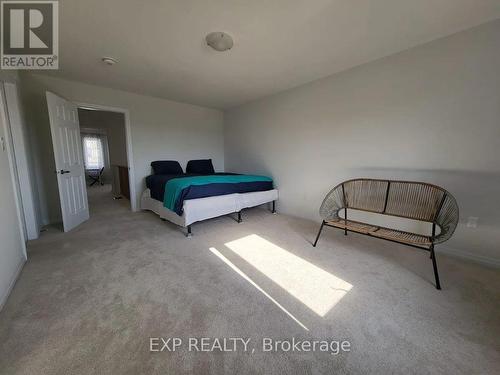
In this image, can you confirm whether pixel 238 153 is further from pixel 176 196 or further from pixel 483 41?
pixel 483 41

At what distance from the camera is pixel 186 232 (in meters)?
2.83

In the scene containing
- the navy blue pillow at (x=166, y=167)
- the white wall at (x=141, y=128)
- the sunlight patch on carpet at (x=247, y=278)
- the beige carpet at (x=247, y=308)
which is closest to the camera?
the beige carpet at (x=247, y=308)

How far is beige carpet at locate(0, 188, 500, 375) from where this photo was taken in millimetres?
1071

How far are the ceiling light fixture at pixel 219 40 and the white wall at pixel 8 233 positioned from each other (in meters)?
1.98

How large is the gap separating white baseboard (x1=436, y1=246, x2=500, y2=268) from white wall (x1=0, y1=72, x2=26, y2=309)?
4.02 meters

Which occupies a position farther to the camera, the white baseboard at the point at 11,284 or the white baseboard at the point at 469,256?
the white baseboard at the point at 469,256

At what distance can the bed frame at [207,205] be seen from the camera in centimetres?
270

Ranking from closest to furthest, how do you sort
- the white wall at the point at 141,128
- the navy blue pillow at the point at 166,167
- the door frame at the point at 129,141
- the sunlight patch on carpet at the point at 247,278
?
the sunlight patch on carpet at the point at 247,278 < the white wall at the point at 141,128 < the door frame at the point at 129,141 < the navy blue pillow at the point at 166,167

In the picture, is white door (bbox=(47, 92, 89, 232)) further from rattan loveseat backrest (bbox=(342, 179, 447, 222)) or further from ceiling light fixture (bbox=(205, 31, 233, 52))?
rattan loveseat backrest (bbox=(342, 179, 447, 222))

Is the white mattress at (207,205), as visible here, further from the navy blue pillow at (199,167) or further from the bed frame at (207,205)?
the navy blue pillow at (199,167)

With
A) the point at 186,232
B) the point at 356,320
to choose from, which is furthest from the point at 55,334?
the point at 356,320

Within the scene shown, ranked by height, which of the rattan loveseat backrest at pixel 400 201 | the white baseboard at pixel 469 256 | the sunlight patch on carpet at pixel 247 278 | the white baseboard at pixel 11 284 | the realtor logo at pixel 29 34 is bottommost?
the sunlight patch on carpet at pixel 247 278

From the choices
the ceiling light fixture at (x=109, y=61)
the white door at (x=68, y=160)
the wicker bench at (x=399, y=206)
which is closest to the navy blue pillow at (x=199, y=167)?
the white door at (x=68, y=160)

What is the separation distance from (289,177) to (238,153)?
160cm
